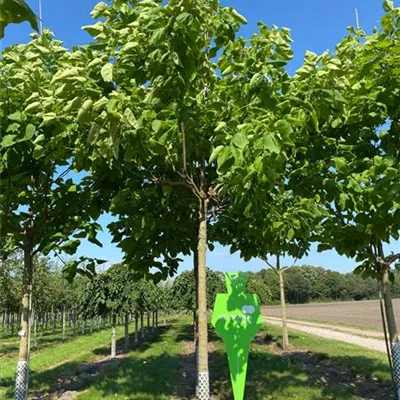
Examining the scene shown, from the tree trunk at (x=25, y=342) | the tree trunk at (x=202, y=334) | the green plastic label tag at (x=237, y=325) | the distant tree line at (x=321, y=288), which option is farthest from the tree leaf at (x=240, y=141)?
the distant tree line at (x=321, y=288)

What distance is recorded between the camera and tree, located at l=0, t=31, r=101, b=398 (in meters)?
4.80

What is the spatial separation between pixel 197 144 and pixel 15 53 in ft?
8.14

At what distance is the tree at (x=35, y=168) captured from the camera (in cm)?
480

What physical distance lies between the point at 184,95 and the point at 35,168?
2.90 m

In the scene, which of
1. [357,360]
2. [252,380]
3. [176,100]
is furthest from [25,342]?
[357,360]

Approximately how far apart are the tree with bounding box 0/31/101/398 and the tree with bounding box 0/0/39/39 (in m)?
3.03

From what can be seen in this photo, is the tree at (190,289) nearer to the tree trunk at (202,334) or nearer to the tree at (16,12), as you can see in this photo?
the tree trunk at (202,334)

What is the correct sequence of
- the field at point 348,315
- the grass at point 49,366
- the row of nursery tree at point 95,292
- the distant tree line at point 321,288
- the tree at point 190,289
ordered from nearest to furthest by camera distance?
Answer: 1. the grass at point 49,366
2. the row of nursery tree at point 95,292
3. the tree at point 190,289
4. the field at point 348,315
5. the distant tree line at point 321,288

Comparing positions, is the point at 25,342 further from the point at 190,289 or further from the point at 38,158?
the point at 190,289

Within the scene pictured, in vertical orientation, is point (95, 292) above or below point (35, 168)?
below

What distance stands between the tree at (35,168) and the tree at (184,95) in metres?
0.69

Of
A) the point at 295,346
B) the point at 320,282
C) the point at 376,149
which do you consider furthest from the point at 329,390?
the point at 320,282

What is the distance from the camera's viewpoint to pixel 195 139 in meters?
4.54

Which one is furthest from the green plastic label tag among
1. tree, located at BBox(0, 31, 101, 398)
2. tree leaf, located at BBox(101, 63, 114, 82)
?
tree leaf, located at BBox(101, 63, 114, 82)
